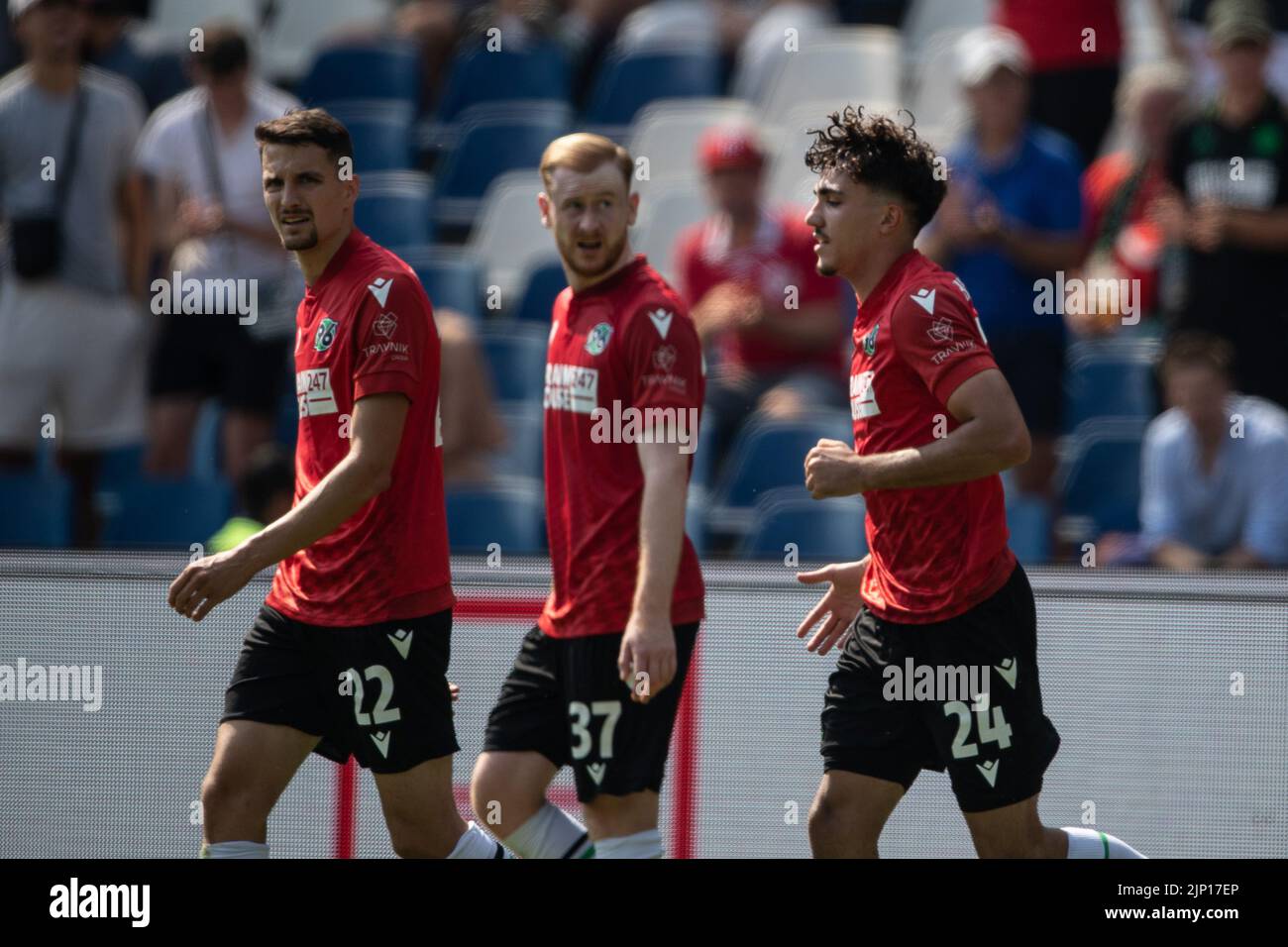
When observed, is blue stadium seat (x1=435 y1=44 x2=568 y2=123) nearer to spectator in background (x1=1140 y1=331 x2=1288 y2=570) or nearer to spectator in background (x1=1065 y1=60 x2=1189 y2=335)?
spectator in background (x1=1065 y1=60 x2=1189 y2=335)

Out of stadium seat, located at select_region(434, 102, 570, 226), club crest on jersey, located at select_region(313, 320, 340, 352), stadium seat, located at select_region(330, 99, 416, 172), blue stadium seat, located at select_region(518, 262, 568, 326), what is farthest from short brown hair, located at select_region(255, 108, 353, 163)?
stadium seat, located at select_region(434, 102, 570, 226)

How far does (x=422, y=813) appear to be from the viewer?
466 cm

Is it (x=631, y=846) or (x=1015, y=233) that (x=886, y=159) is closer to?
(x=631, y=846)

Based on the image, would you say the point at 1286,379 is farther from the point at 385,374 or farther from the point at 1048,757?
the point at 385,374

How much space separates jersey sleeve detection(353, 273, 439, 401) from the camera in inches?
179

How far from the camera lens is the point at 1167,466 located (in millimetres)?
7012

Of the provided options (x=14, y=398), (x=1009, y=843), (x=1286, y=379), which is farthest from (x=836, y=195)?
(x=14, y=398)

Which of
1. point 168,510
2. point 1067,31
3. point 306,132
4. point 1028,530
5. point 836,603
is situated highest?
point 1067,31

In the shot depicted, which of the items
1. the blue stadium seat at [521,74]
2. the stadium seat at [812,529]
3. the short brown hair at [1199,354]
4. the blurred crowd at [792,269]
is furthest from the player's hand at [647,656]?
the blue stadium seat at [521,74]

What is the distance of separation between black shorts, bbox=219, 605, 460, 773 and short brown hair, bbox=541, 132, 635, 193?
1.24 m

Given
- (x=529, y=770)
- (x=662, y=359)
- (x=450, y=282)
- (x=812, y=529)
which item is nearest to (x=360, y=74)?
(x=450, y=282)

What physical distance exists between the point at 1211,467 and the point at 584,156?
3077 millimetres

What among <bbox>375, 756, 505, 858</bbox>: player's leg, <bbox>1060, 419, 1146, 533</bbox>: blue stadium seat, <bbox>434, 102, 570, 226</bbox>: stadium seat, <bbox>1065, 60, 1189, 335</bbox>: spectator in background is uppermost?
<bbox>434, 102, 570, 226</bbox>: stadium seat
